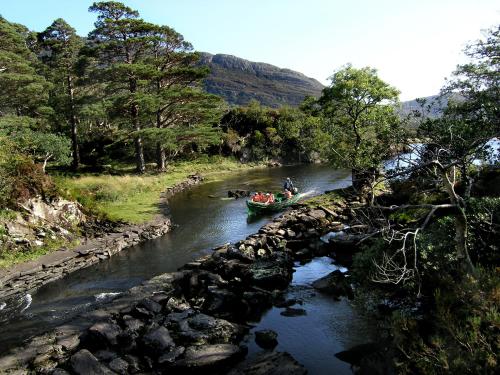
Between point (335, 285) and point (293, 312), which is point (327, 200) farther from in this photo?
point (293, 312)

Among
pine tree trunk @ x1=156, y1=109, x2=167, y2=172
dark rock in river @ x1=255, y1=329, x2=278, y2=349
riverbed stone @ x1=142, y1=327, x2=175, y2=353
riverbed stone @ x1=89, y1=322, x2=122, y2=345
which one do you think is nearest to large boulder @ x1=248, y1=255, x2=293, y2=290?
dark rock in river @ x1=255, y1=329, x2=278, y2=349

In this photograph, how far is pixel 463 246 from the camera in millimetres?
9609

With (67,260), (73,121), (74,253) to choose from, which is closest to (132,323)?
(67,260)

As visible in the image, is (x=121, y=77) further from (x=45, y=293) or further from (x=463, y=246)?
(x=463, y=246)

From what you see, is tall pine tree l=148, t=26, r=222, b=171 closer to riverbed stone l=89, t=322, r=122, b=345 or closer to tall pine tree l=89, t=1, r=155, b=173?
tall pine tree l=89, t=1, r=155, b=173

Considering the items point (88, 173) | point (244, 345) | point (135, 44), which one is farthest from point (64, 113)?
point (244, 345)

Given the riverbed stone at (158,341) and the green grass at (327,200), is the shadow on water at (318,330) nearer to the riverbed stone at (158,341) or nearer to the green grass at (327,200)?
the riverbed stone at (158,341)

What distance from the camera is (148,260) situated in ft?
75.0

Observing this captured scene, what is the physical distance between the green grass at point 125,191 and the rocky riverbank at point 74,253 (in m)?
1.69

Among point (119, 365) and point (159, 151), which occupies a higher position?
point (159, 151)

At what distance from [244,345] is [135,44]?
41649 millimetres

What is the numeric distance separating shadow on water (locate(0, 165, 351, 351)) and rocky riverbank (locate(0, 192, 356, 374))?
175 cm

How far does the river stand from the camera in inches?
596

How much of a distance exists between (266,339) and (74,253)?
13800mm
